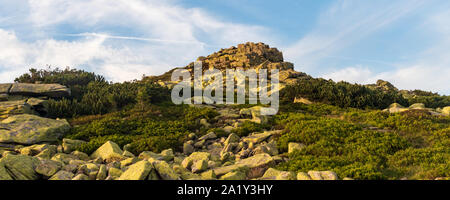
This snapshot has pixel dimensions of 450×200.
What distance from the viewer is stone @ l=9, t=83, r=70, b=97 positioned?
20697mm

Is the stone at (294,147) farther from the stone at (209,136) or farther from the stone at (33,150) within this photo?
the stone at (33,150)

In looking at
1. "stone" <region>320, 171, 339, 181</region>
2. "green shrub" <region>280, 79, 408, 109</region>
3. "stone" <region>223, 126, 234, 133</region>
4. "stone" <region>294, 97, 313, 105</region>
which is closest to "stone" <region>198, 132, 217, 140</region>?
"stone" <region>223, 126, 234, 133</region>

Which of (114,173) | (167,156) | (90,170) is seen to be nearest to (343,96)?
(167,156)

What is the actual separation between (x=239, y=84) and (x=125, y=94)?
16.9 m

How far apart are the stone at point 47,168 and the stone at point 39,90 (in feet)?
50.3

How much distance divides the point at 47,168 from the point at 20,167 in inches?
24.8

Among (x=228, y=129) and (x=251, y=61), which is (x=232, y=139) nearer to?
(x=228, y=129)

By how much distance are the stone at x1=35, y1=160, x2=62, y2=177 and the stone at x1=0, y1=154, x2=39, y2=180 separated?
0.16 meters

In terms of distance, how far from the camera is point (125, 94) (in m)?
22.0

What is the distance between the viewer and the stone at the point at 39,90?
2070 centimetres

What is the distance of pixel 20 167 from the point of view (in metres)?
7.66

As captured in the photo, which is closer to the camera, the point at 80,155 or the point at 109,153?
the point at 109,153

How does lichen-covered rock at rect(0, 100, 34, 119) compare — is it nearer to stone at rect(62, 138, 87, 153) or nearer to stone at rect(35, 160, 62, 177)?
stone at rect(62, 138, 87, 153)
